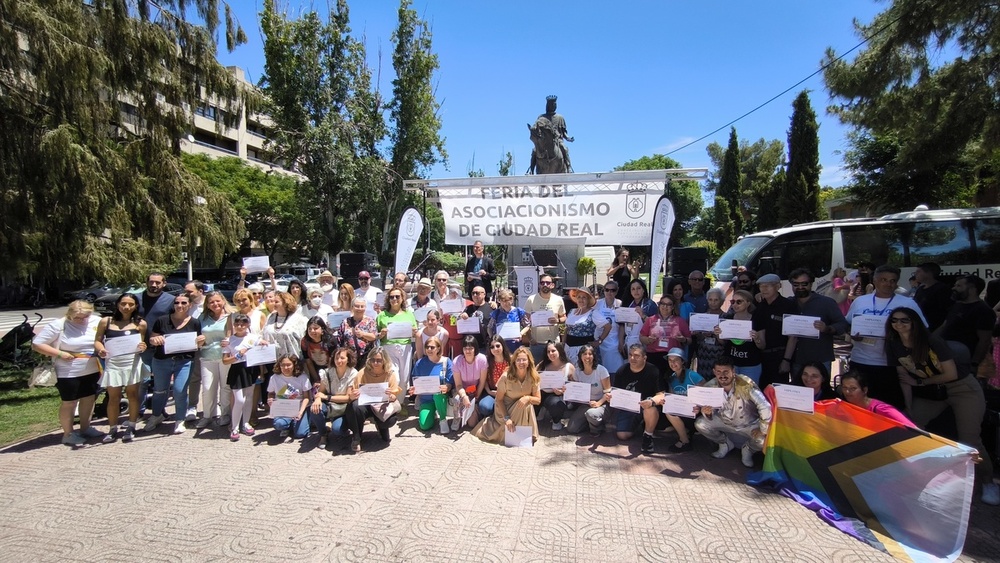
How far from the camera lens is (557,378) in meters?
5.16

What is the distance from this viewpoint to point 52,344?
16.3 ft

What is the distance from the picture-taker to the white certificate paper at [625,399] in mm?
4684

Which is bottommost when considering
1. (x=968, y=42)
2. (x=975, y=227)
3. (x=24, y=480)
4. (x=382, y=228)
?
(x=24, y=480)

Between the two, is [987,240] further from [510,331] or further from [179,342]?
[179,342]

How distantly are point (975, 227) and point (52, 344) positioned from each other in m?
13.2

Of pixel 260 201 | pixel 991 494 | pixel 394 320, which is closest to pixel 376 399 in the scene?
pixel 394 320

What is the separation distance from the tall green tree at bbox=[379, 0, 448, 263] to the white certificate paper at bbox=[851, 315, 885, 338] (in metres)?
20.1

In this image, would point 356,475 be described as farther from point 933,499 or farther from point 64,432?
point 933,499

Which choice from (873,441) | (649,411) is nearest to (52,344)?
(649,411)

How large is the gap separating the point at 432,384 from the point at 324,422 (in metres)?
1.21

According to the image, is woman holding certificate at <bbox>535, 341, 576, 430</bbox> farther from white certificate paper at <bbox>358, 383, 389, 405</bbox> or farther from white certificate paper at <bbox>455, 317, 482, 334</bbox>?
white certificate paper at <bbox>358, 383, 389, 405</bbox>

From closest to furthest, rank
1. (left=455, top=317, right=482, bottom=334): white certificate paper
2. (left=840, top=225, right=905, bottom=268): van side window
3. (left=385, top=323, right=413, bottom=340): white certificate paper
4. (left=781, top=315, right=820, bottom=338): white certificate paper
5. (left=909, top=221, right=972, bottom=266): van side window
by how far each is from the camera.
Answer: (left=781, top=315, right=820, bottom=338): white certificate paper → (left=385, top=323, right=413, bottom=340): white certificate paper → (left=455, top=317, right=482, bottom=334): white certificate paper → (left=909, top=221, right=972, bottom=266): van side window → (left=840, top=225, right=905, bottom=268): van side window

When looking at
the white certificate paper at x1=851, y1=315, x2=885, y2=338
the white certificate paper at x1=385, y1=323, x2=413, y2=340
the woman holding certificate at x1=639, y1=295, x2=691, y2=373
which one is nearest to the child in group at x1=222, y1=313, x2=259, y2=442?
the white certificate paper at x1=385, y1=323, x2=413, y2=340

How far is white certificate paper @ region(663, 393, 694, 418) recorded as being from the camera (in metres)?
4.51
